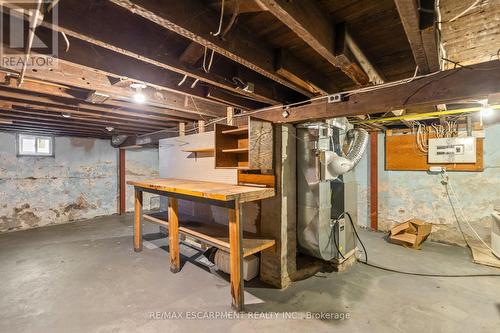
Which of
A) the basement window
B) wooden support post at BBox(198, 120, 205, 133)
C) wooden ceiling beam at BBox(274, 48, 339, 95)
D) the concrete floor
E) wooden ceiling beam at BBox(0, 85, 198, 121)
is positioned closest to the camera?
wooden ceiling beam at BBox(274, 48, 339, 95)

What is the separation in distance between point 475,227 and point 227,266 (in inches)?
159

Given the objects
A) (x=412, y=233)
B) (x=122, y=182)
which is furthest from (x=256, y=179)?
(x=122, y=182)

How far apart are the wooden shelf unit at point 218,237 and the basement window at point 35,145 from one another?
3942 mm

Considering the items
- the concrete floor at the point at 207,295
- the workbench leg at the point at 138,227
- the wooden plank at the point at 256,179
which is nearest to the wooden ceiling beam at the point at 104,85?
the wooden plank at the point at 256,179

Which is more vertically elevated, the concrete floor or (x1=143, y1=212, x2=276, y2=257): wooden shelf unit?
(x1=143, y1=212, x2=276, y2=257): wooden shelf unit

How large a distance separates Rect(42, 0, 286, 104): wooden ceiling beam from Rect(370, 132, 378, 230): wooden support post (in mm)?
4148

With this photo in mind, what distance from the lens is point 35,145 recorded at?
4801mm

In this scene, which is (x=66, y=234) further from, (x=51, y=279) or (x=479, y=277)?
(x=479, y=277)

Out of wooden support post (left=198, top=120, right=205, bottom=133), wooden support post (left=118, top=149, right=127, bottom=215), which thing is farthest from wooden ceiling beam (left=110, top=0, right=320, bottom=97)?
wooden support post (left=118, top=149, right=127, bottom=215)

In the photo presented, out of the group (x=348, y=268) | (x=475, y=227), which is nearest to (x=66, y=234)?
(x=348, y=268)

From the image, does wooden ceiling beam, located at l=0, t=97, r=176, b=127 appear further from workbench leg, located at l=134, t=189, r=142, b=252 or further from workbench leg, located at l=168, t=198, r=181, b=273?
workbench leg, located at l=168, t=198, r=181, b=273

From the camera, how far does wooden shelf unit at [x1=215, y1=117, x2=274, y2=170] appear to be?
2.18 metres

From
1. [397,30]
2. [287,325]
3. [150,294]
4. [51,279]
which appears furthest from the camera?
[51,279]

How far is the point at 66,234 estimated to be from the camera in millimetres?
4254
